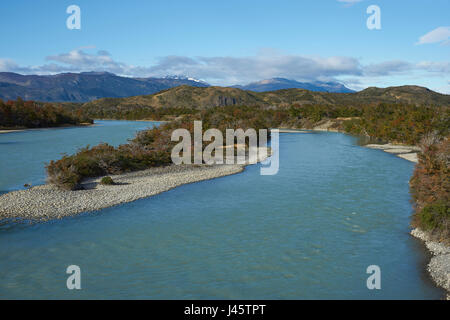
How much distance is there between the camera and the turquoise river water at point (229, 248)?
28.7 ft

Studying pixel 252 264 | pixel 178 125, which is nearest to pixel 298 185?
pixel 252 264

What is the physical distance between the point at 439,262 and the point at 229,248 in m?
5.94

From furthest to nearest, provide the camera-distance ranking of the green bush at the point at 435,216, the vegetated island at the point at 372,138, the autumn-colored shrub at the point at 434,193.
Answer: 1. the vegetated island at the point at 372,138
2. the autumn-colored shrub at the point at 434,193
3. the green bush at the point at 435,216

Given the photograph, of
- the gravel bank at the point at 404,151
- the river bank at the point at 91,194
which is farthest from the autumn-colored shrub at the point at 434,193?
the gravel bank at the point at 404,151

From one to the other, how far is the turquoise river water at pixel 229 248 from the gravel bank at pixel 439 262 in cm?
25

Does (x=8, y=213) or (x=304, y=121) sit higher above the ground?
(x=304, y=121)

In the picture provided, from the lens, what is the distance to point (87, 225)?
13.1 metres

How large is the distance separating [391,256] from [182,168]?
670 inches
